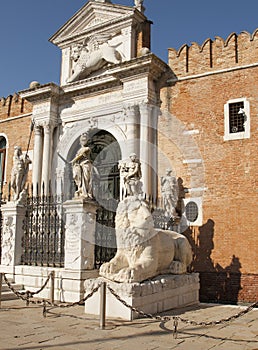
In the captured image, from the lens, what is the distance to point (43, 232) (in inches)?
382

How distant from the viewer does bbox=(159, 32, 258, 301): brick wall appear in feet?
37.0

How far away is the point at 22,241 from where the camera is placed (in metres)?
10.2

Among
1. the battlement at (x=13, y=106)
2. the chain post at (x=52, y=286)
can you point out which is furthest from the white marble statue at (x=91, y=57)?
the chain post at (x=52, y=286)

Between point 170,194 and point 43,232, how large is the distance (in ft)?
13.9

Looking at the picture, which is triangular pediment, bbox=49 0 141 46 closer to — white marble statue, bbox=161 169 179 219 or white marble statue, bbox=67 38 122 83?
white marble statue, bbox=67 38 122 83

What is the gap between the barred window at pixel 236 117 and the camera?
39.4 ft

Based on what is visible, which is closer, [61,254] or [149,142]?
[61,254]

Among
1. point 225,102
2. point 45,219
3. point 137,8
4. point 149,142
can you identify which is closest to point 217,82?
point 225,102

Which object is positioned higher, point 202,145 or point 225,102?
point 225,102

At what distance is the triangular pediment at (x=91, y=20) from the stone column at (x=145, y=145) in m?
3.76

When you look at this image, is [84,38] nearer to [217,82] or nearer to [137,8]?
[137,8]

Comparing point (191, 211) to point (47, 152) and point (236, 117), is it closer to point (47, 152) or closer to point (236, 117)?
point (236, 117)

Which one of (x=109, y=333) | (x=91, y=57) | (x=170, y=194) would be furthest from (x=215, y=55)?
(x=109, y=333)

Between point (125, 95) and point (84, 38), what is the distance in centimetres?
366
